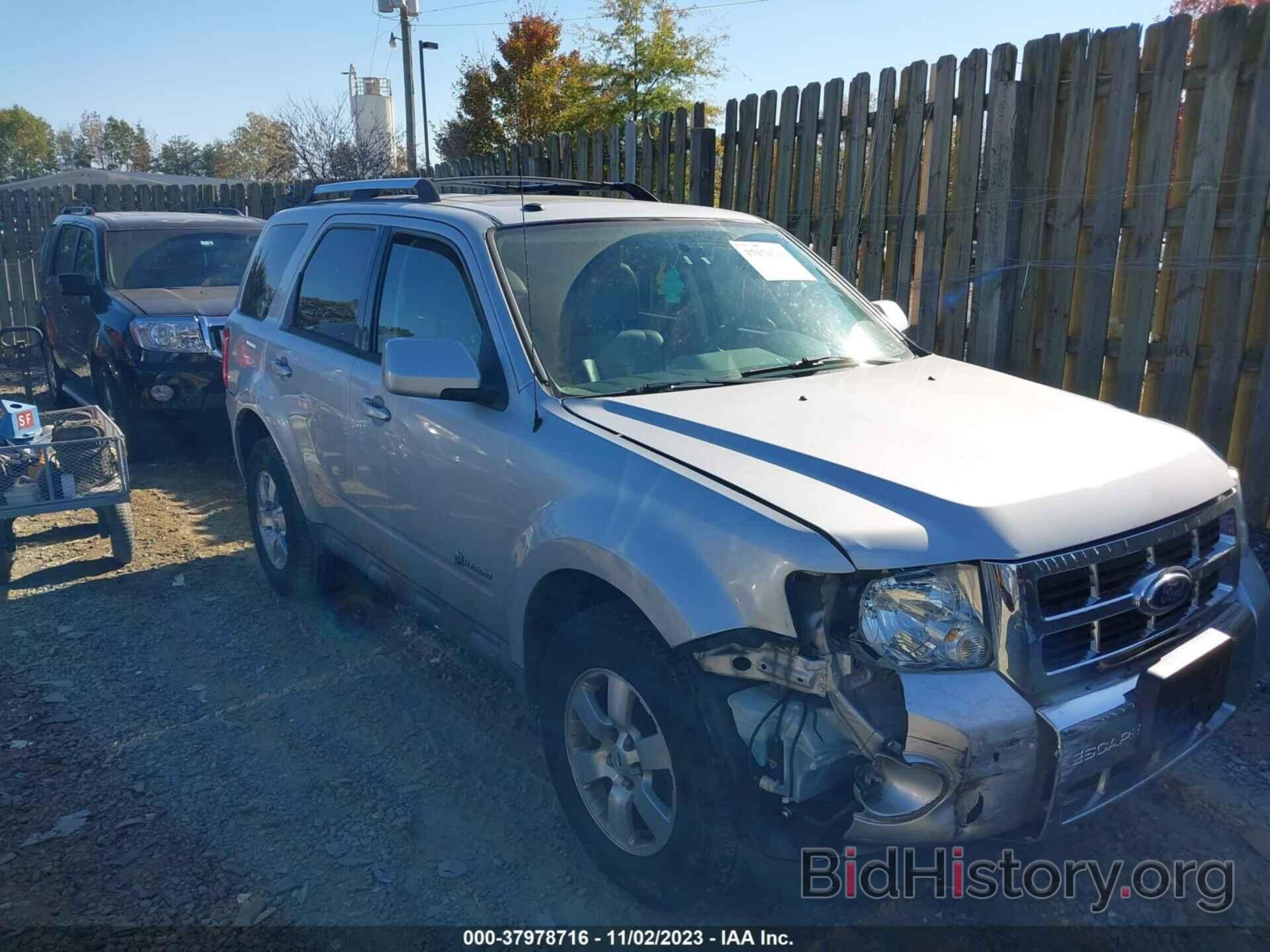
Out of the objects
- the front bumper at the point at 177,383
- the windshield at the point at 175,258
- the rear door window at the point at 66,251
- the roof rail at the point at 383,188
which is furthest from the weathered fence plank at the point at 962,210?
the rear door window at the point at 66,251

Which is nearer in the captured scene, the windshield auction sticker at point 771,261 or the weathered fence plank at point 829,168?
the windshield auction sticker at point 771,261

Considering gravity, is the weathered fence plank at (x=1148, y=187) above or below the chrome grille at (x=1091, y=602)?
above

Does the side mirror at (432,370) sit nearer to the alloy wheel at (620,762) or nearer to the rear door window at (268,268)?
the alloy wheel at (620,762)

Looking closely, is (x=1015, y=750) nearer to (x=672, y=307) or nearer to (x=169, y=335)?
(x=672, y=307)

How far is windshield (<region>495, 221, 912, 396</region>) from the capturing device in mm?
3436

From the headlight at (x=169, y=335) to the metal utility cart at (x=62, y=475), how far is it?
197 cm

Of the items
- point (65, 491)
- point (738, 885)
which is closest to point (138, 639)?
point (65, 491)

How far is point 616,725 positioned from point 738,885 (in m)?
0.54

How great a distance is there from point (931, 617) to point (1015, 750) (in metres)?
0.34

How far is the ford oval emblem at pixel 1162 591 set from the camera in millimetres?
2541

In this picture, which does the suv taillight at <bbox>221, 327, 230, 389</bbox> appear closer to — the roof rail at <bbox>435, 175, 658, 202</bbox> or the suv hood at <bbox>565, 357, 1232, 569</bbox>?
the roof rail at <bbox>435, 175, 658, 202</bbox>

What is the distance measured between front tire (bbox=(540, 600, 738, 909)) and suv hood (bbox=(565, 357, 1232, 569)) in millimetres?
530

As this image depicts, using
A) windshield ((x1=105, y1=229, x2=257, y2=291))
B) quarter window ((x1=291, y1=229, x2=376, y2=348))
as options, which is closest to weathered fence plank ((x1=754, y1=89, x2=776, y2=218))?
quarter window ((x1=291, y1=229, x2=376, y2=348))

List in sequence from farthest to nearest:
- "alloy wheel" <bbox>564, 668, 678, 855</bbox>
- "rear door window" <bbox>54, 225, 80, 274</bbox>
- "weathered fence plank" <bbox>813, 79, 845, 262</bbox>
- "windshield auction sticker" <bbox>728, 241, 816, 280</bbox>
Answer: "rear door window" <bbox>54, 225, 80, 274</bbox> → "weathered fence plank" <bbox>813, 79, 845, 262</bbox> → "windshield auction sticker" <bbox>728, 241, 816, 280</bbox> → "alloy wheel" <bbox>564, 668, 678, 855</bbox>
